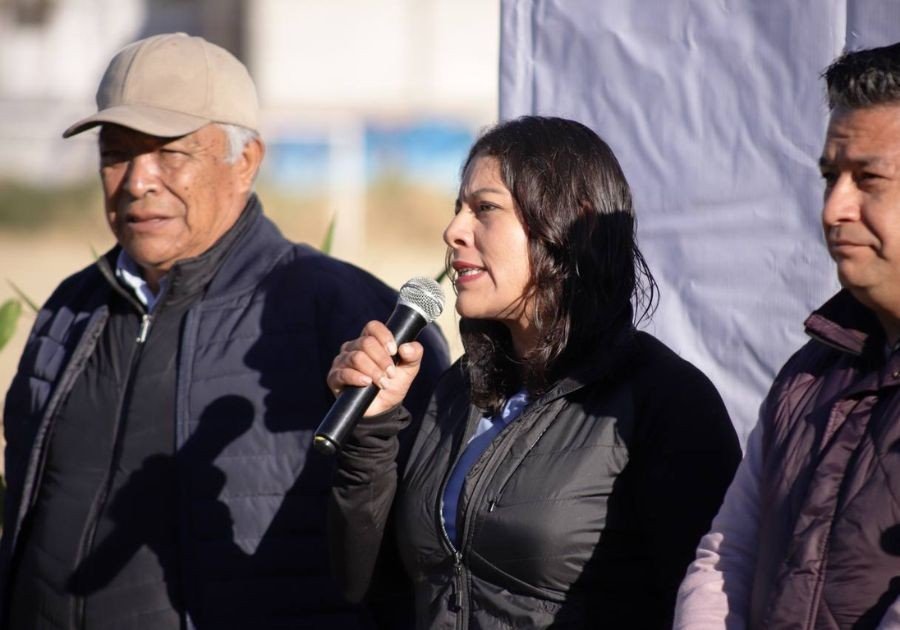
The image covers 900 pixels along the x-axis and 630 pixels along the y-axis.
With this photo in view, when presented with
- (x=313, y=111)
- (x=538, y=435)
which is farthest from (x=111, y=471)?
(x=313, y=111)

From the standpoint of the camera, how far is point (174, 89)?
11.9 ft

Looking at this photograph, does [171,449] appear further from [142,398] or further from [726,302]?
[726,302]

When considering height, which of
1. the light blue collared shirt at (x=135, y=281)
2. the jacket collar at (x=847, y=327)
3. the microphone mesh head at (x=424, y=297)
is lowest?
the light blue collared shirt at (x=135, y=281)

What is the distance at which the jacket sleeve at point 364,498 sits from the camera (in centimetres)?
280

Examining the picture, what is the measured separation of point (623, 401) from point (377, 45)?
79.7 ft

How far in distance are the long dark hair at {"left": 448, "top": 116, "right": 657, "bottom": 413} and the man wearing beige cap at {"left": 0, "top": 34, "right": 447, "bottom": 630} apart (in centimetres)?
67

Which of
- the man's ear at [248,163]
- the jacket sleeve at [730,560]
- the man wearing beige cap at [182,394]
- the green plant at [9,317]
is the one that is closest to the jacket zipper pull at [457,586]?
the jacket sleeve at [730,560]

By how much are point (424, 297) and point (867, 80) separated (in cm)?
93

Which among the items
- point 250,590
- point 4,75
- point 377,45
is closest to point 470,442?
point 250,590

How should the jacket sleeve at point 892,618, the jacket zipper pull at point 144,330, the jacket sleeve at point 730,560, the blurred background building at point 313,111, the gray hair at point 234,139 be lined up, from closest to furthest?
the jacket sleeve at point 892,618
the jacket sleeve at point 730,560
the jacket zipper pull at point 144,330
the gray hair at point 234,139
the blurred background building at point 313,111

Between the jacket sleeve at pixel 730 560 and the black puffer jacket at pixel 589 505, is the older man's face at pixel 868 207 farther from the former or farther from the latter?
the black puffer jacket at pixel 589 505

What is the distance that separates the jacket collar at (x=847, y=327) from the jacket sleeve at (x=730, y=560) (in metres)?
0.20

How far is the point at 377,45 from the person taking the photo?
26297 mm

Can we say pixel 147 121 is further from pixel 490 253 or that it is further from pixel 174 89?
pixel 490 253
